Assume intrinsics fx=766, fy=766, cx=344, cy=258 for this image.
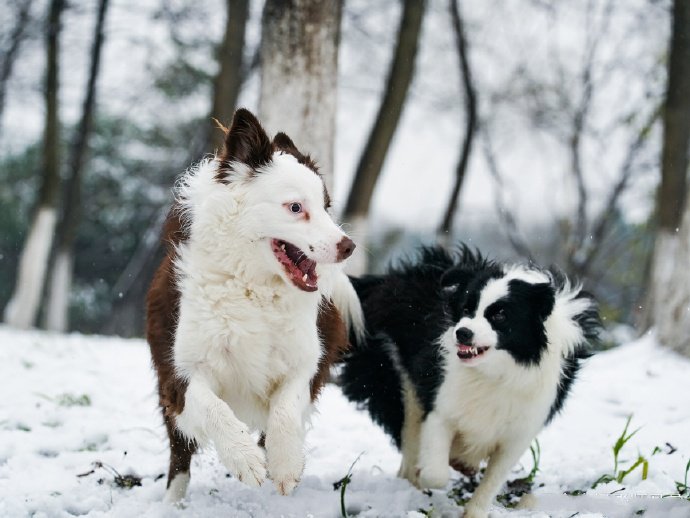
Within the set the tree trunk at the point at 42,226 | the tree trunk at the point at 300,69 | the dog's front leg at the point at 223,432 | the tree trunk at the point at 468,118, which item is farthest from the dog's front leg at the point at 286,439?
the tree trunk at the point at 42,226

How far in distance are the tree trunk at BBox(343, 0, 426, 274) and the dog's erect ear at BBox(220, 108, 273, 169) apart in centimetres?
558

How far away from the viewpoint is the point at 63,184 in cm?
2462

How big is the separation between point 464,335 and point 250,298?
1157mm

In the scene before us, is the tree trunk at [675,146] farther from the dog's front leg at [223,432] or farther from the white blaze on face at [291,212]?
the dog's front leg at [223,432]

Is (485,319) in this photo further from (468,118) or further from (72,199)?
(72,199)

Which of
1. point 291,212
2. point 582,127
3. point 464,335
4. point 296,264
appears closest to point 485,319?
point 464,335

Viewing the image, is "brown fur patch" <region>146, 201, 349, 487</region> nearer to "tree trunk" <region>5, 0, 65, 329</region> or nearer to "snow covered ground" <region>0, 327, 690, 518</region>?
"snow covered ground" <region>0, 327, 690, 518</region>

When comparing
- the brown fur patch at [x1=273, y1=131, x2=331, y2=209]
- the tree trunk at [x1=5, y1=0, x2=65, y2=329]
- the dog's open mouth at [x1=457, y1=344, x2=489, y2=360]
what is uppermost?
the brown fur patch at [x1=273, y1=131, x2=331, y2=209]

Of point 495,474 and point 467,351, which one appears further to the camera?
point 495,474

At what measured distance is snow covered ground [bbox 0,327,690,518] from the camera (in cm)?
392

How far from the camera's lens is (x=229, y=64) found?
9.95 meters

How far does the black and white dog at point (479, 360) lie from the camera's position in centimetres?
413

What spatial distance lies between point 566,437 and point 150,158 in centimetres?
2100

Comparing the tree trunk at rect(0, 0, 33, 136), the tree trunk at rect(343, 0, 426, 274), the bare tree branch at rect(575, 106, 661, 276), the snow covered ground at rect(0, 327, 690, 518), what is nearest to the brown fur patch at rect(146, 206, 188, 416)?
the snow covered ground at rect(0, 327, 690, 518)
